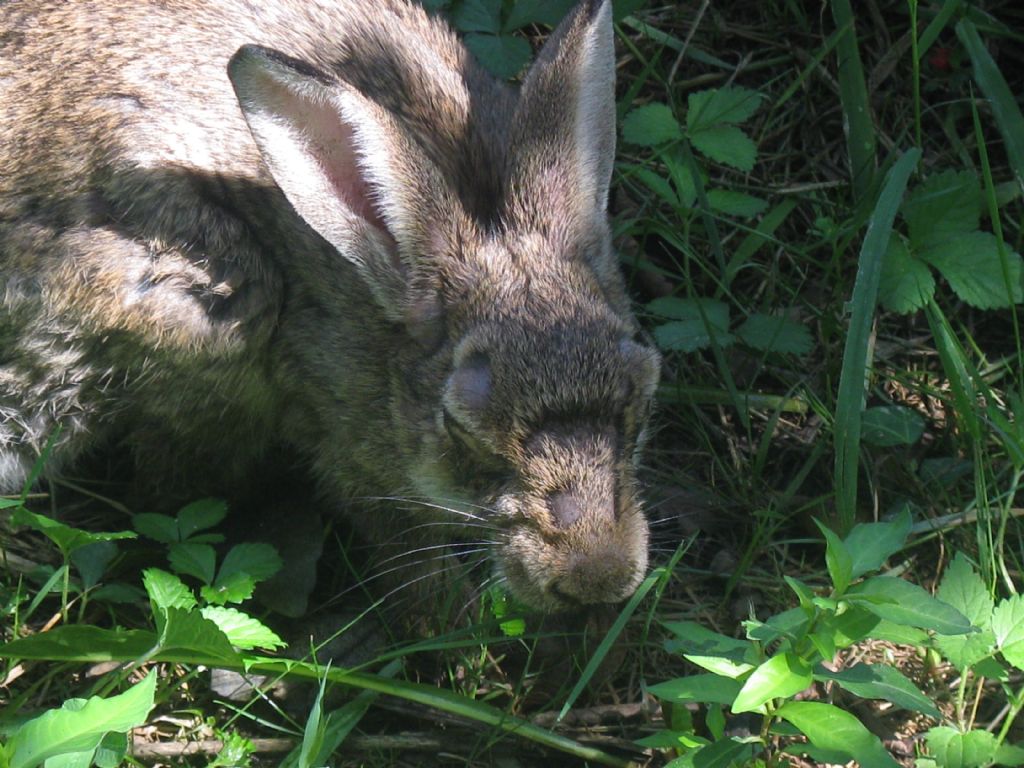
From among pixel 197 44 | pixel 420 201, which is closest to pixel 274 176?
pixel 420 201

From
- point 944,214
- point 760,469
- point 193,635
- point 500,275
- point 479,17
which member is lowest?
point 760,469

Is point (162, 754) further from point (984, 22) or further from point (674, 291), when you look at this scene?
point (984, 22)

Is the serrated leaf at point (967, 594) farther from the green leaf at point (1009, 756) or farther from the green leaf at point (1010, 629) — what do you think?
the green leaf at point (1009, 756)

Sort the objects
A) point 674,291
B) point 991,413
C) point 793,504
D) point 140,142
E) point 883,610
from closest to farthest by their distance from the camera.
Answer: point 883,610, point 140,142, point 991,413, point 793,504, point 674,291

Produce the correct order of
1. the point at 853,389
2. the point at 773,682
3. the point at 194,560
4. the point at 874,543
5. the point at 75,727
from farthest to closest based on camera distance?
the point at 853,389
the point at 194,560
the point at 874,543
the point at 773,682
the point at 75,727

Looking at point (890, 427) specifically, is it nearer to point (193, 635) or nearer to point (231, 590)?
point (231, 590)

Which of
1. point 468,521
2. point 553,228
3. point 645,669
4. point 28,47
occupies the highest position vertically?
point 28,47

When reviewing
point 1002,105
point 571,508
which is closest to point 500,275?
point 571,508
